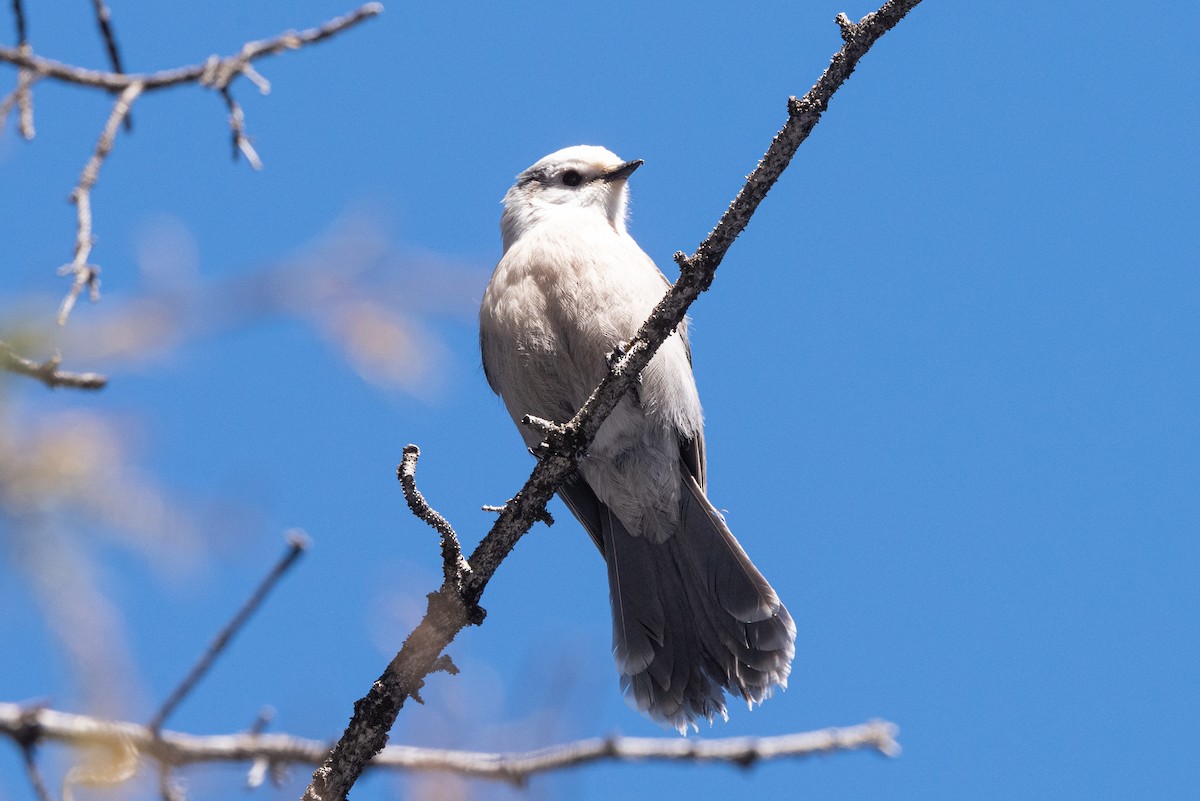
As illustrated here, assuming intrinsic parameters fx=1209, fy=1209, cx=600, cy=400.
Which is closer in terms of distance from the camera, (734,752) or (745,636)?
(734,752)

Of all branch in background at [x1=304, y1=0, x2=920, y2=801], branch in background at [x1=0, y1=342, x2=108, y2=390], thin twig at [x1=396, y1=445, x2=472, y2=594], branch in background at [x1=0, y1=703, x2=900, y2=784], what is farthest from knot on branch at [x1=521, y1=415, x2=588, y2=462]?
branch in background at [x1=0, y1=342, x2=108, y2=390]

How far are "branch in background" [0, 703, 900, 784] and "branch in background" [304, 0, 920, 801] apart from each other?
3.7 inches

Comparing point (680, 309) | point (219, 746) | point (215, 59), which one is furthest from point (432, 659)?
point (215, 59)

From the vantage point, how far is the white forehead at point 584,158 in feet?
19.6

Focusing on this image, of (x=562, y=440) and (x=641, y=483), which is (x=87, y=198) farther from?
(x=641, y=483)

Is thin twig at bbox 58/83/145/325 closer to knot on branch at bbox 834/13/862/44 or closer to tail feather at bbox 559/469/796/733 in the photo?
knot on branch at bbox 834/13/862/44

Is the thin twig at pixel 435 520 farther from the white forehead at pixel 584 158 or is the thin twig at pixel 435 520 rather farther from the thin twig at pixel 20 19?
the white forehead at pixel 584 158

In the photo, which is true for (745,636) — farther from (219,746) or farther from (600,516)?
(219,746)

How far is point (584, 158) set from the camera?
6.02 meters

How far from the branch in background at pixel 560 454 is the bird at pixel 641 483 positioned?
1.05m

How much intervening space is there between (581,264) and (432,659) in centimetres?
201

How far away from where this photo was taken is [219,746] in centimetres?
309

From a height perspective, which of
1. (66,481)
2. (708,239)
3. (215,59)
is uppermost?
(708,239)

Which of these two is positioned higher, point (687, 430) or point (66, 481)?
point (687, 430)
